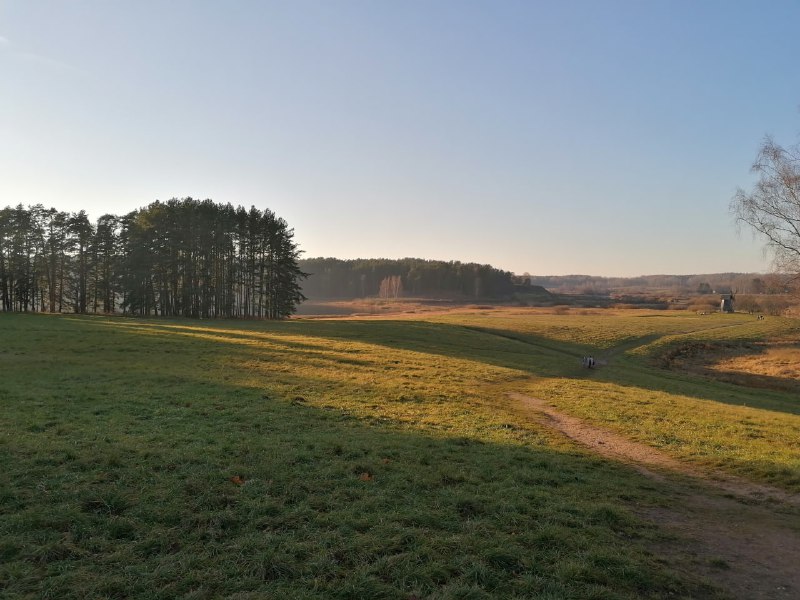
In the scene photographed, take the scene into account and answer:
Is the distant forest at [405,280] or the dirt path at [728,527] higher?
the distant forest at [405,280]

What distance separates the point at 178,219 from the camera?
65438 mm

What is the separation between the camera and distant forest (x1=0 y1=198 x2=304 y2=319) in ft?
214

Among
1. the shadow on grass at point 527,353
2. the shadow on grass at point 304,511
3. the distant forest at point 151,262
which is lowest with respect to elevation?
the shadow on grass at point 527,353

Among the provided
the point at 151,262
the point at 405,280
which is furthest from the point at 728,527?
the point at 405,280

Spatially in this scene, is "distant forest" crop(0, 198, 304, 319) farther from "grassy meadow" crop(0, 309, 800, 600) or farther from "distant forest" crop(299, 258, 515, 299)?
"distant forest" crop(299, 258, 515, 299)

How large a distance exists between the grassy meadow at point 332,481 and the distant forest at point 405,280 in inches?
5662

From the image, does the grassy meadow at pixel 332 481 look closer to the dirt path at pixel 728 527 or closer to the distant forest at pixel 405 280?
the dirt path at pixel 728 527

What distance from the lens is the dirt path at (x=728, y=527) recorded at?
6.55 metres

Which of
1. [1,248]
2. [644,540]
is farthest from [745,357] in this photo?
[1,248]

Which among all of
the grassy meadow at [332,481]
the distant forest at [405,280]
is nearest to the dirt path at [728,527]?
the grassy meadow at [332,481]

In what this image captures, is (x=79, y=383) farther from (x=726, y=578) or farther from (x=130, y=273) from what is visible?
(x=130, y=273)

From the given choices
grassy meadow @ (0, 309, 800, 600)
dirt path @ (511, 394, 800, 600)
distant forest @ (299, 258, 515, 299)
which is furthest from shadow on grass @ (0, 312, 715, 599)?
distant forest @ (299, 258, 515, 299)

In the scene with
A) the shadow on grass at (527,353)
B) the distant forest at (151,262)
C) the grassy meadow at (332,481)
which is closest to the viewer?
the grassy meadow at (332,481)

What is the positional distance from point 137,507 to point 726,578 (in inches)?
335
